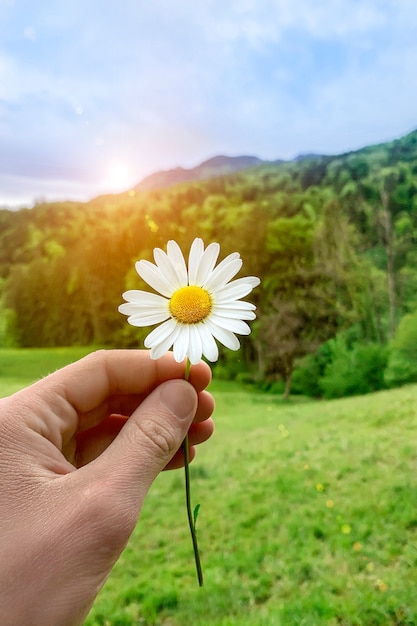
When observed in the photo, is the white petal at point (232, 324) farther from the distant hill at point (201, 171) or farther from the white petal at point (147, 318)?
the distant hill at point (201, 171)

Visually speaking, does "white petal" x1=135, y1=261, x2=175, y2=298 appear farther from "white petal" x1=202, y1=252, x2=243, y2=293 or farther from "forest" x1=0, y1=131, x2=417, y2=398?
"forest" x1=0, y1=131, x2=417, y2=398

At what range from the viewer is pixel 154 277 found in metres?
0.35

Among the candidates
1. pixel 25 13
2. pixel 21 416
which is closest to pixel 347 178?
pixel 25 13

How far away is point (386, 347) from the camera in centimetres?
220

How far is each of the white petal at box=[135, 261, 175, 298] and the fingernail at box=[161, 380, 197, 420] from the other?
73 millimetres

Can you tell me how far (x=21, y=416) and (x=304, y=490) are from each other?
3.05ft

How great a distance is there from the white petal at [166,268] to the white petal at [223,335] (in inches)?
1.7

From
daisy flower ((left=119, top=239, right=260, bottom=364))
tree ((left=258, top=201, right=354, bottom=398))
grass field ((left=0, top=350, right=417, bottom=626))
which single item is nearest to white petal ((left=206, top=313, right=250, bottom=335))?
daisy flower ((left=119, top=239, right=260, bottom=364))

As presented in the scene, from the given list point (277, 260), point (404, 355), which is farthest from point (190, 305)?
point (404, 355)

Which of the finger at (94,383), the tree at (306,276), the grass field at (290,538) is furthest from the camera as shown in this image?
the tree at (306,276)

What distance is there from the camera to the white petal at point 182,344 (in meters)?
0.30

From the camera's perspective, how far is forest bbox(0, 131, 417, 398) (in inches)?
81.6

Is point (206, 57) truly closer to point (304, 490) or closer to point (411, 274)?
point (411, 274)

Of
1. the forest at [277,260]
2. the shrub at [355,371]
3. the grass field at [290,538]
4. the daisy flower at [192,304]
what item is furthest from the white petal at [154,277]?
the shrub at [355,371]
